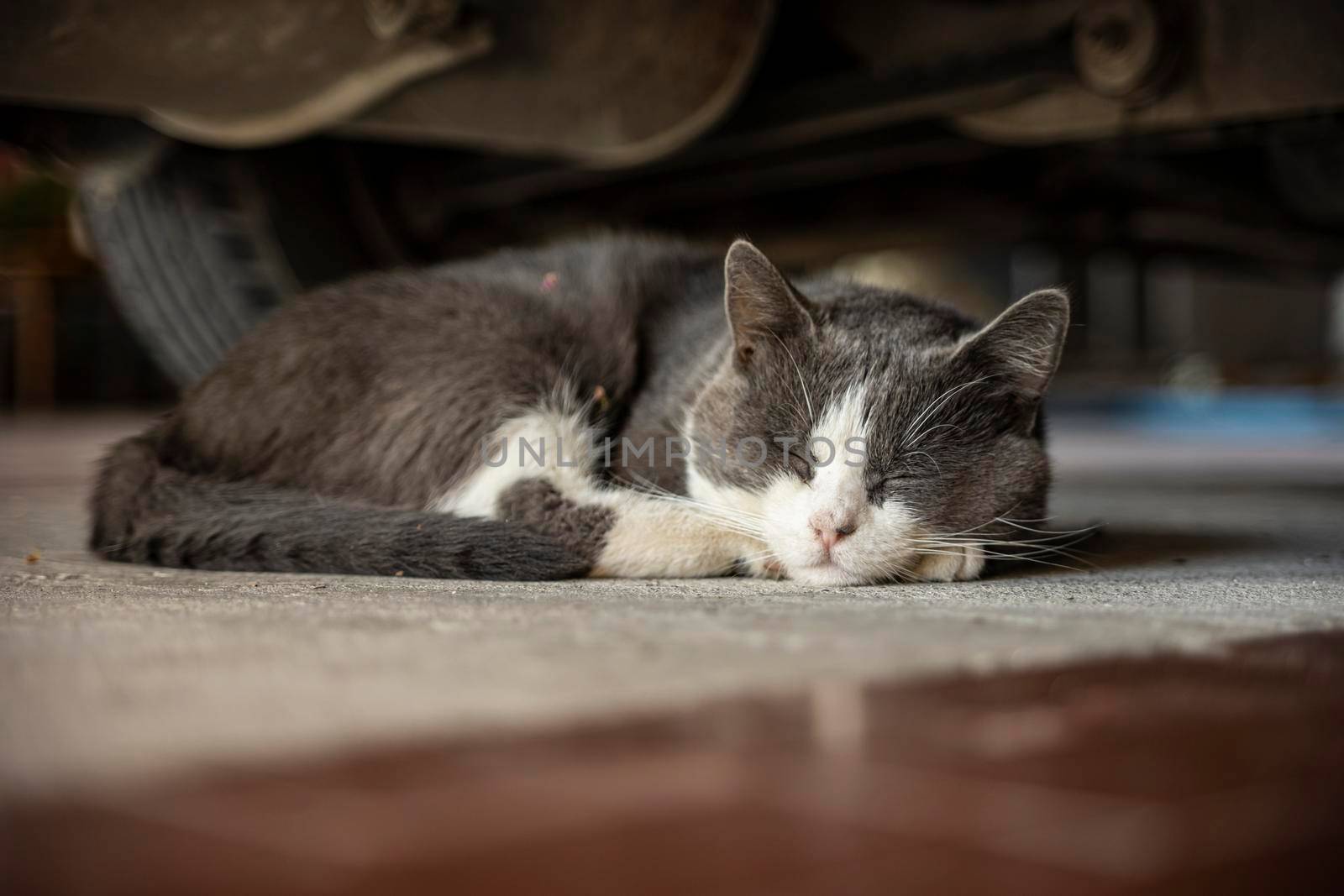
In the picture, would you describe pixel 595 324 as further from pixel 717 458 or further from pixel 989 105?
pixel 989 105

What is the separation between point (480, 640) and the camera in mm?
1078

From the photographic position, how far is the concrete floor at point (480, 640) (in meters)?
0.78

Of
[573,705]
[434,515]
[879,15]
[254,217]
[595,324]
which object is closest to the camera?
[573,705]

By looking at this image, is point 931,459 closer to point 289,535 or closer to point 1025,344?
point 1025,344

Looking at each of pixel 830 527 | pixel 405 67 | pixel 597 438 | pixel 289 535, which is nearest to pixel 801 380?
pixel 830 527

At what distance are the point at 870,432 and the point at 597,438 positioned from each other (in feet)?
1.70

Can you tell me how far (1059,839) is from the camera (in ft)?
1.95

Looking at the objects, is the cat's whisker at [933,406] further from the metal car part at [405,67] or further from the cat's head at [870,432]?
the metal car part at [405,67]

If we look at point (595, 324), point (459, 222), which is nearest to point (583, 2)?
point (595, 324)

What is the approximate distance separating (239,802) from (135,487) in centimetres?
139

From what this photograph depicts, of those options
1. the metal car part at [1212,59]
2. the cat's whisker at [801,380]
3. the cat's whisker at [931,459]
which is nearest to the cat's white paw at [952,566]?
the cat's whisker at [931,459]

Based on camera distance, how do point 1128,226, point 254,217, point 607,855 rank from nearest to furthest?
point 607,855 → point 254,217 → point 1128,226

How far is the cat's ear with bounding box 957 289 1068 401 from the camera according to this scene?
5.57 ft

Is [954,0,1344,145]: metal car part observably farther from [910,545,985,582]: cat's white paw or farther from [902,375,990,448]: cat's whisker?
[910,545,985,582]: cat's white paw
